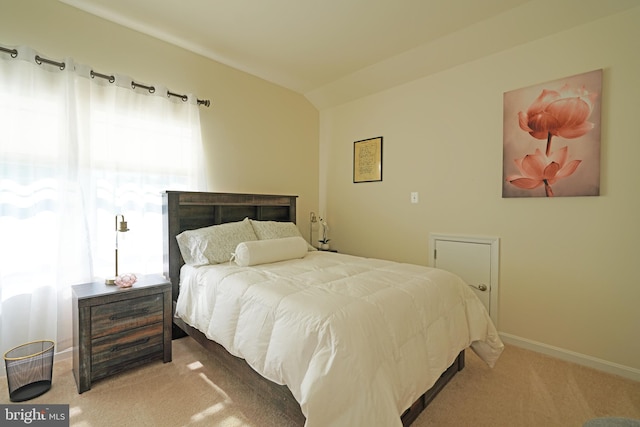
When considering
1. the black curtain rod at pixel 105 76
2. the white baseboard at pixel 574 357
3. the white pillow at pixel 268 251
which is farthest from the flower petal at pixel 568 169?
the black curtain rod at pixel 105 76

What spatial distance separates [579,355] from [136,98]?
4068mm

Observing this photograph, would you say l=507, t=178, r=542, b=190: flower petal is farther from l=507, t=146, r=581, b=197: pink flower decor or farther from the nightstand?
the nightstand

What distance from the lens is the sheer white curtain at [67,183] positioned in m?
1.92

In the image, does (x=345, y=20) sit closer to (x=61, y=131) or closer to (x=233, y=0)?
(x=233, y=0)

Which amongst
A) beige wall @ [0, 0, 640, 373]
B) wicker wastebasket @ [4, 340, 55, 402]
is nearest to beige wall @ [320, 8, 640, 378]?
beige wall @ [0, 0, 640, 373]

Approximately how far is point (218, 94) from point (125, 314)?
219 cm

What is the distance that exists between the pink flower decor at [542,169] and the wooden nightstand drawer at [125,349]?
3086mm

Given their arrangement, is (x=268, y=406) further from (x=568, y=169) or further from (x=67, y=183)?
(x=568, y=169)

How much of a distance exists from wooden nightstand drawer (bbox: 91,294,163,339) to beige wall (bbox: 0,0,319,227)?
124cm

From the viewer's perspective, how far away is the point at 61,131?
207 centimetres

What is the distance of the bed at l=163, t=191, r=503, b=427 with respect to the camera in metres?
1.15

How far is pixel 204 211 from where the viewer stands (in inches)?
108

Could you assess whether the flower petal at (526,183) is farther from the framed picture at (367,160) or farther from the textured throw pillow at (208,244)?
the textured throw pillow at (208,244)

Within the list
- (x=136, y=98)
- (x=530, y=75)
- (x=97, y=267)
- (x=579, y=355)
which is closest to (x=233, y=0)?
(x=136, y=98)
